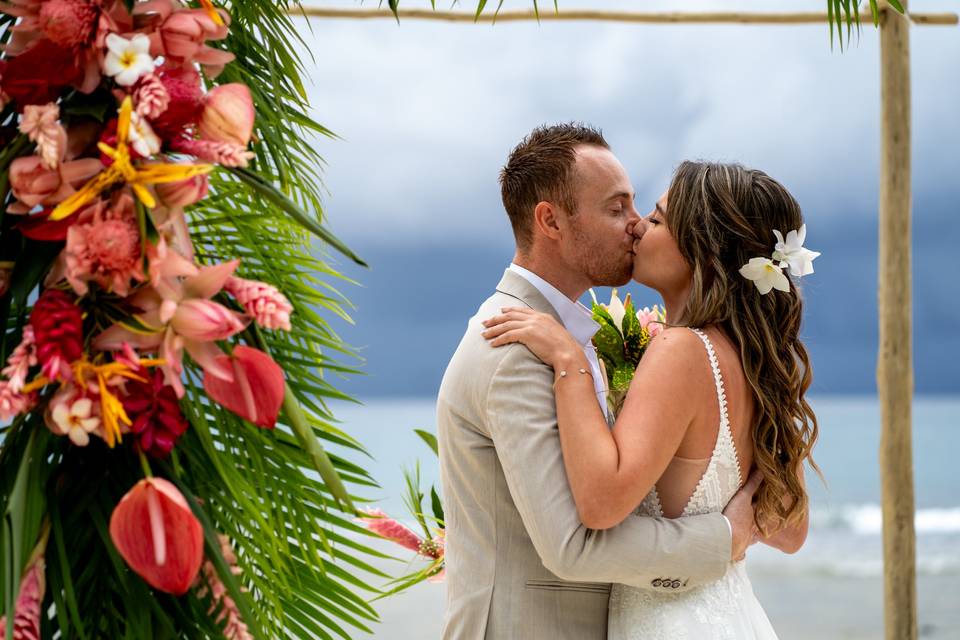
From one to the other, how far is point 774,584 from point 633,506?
11.5 metres

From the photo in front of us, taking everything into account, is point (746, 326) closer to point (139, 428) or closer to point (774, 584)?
point (139, 428)

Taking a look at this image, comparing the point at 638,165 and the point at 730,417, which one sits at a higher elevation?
the point at 638,165

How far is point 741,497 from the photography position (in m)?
1.86

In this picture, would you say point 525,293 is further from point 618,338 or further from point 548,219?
point 618,338

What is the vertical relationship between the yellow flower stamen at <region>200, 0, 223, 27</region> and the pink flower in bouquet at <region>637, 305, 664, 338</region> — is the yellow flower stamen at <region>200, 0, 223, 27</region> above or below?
above

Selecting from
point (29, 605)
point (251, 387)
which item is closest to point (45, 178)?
point (251, 387)

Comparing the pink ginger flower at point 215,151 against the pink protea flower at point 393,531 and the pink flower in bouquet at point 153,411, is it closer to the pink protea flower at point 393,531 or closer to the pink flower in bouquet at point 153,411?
the pink flower in bouquet at point 153,411

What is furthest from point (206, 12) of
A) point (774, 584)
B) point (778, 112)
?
point (778, 112)

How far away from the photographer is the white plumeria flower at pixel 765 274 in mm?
1803

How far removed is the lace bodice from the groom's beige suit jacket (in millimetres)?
57

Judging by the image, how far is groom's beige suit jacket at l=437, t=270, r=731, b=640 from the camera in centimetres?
162

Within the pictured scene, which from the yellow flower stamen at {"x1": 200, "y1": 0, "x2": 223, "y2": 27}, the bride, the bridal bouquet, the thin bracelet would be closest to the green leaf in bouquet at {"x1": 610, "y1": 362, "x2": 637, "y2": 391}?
the bridal bouquet

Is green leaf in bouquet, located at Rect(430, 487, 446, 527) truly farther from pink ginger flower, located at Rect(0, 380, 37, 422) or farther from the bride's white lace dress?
pink ginger flower, located at Rect(0, 380, 37, 422)

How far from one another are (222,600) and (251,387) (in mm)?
224
